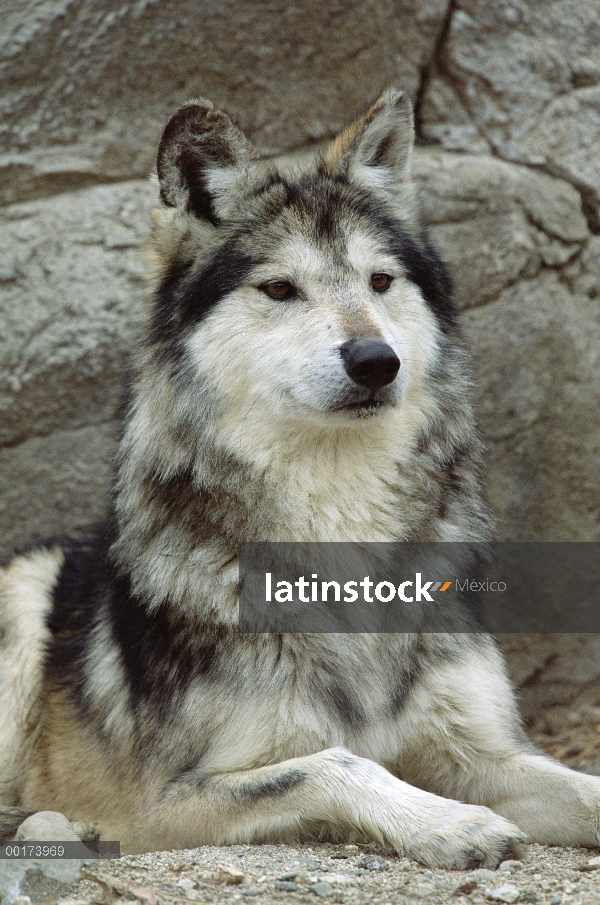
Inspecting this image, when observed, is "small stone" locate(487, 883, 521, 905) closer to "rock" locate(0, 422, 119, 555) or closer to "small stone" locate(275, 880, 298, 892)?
"small stone" locate(275, 880, 298, 892)

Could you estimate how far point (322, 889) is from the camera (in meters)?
2.76

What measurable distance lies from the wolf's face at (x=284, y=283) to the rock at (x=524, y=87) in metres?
1.85

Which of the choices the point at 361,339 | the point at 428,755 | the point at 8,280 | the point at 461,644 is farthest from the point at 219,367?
the point at 8,280

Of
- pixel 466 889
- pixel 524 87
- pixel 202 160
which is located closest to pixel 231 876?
pixel 466 889

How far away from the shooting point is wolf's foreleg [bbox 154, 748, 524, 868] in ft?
9.81

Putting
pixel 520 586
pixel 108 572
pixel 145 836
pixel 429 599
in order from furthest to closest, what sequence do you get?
pixel 520 586 → pixel 108 572 → pixel 429 599 → pixel 145 836

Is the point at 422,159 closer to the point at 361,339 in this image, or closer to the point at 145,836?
the point at 361,339

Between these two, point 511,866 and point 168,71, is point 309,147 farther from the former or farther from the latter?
point 511,866

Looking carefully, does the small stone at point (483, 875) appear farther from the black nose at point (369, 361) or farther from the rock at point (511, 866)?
the black nose at point (369, 361)

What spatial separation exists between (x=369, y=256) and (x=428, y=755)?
6.26 ft

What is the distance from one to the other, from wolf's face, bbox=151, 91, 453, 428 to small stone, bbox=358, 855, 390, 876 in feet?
4.70

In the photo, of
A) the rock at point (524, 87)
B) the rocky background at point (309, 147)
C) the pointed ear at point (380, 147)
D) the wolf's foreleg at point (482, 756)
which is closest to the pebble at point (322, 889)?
the wolf's foreleg at point (482, 756)

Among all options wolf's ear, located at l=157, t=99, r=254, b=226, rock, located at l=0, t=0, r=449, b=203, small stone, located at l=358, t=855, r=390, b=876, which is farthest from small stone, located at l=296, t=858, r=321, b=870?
rock, located at l=0, t=0, r=449, b=203

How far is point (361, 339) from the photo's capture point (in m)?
3.29
